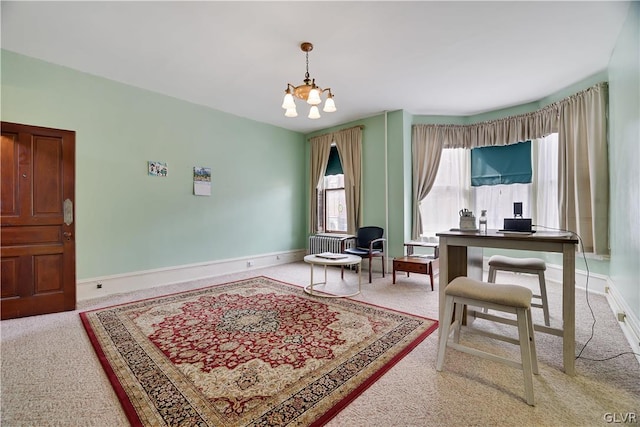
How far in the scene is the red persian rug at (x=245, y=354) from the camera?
1.60 meters

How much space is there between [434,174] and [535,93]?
5.88ft

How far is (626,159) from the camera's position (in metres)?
2.60

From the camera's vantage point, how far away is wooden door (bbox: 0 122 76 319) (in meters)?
2.92

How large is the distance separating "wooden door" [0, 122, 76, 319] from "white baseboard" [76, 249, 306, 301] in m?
0.37

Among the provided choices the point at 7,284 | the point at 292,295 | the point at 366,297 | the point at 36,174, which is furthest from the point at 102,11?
the point at 366,297

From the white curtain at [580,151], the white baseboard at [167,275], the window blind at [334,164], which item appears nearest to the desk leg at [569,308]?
the white curtain at [580,151]

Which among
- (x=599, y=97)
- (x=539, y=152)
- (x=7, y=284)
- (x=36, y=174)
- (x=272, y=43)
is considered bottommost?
(x=7, y=284)

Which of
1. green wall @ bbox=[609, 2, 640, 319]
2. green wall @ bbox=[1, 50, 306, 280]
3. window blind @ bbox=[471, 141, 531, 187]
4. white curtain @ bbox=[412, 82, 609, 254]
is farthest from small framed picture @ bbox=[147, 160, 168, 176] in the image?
white curtain @ bbox=[412, 82, 609, 254]

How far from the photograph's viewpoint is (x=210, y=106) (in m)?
4.73

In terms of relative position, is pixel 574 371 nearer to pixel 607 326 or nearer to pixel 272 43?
pixel 607 326

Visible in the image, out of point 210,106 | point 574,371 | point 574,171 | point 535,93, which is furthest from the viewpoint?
point 210,106

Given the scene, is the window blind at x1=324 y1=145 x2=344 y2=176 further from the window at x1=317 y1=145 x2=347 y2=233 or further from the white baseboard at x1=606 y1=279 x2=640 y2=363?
the white baseboard at x1=606 y1=279 x2=640 y2=363

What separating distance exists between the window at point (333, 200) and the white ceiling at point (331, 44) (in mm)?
1863

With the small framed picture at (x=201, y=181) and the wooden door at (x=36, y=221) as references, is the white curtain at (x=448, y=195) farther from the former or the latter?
the wooden door at (x=36, y=221)
